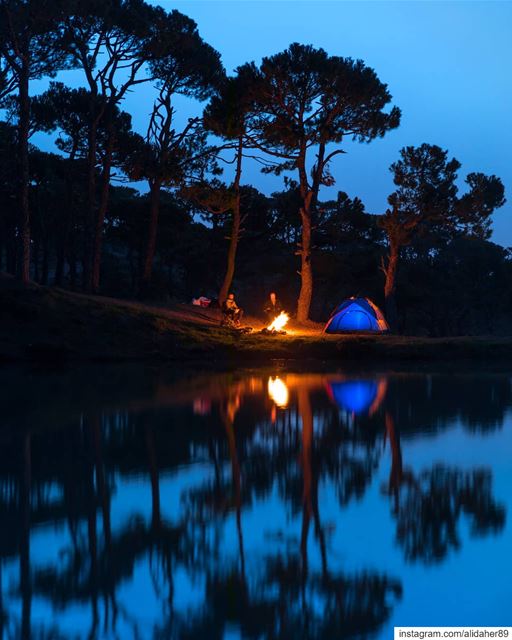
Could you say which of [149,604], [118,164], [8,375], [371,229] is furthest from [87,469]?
[371,229]

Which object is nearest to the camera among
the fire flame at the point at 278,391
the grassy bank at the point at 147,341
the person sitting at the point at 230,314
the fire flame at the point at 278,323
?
the fire flame at the point at 278,391

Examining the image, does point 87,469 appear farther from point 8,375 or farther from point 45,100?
point 45,100

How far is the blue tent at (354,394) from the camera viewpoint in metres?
13.8

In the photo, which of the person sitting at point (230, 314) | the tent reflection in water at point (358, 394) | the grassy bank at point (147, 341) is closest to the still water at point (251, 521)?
the tent reflection in water at point (358, 394)

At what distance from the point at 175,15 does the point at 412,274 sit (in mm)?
22984

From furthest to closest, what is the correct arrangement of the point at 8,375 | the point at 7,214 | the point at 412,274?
the point at 412,274, the point at 7,214, the point at 8,375

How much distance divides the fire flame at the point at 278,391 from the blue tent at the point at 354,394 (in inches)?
33.7

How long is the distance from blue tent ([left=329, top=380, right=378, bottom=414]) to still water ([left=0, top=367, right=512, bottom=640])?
42 cm

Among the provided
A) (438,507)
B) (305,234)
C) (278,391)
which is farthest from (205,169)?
(438,507)

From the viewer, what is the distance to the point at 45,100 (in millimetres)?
35094

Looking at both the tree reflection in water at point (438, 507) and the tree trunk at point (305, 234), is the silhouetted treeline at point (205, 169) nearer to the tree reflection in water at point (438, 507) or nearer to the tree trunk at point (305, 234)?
the tree trunk at point (305, 234)

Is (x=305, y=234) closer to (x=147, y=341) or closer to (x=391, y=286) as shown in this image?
(x=391, y=286)

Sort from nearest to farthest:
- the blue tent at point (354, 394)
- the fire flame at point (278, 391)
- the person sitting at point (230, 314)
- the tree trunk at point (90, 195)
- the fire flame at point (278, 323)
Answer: the blue tent at point (354, 394) → the fire flame at point (278, 391) → the person sitting at point (230, 314) → the fire flame at point (278, 323) → the tree trunk at point (90, 195)

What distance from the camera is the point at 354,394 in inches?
616
